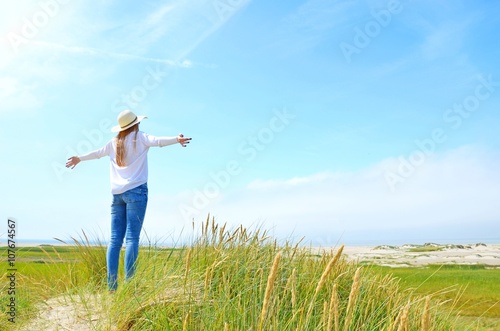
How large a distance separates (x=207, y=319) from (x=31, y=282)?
3.96m

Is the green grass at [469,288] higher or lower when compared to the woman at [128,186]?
lower

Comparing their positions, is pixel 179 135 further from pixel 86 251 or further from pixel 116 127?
pixel 86 251

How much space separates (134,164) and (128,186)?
302 millimetres

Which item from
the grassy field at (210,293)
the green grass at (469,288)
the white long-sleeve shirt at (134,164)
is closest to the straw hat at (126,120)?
the white long-sleeve shirt at (134,164)

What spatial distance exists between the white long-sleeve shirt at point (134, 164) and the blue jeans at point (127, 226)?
9cm

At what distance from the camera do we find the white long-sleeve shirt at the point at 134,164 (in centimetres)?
558

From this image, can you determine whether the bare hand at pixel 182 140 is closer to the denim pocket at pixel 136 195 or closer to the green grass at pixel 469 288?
the denim pocket at pixel 136 195

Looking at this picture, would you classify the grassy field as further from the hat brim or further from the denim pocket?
the hat brim

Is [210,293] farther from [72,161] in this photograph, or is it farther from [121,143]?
[72,161]

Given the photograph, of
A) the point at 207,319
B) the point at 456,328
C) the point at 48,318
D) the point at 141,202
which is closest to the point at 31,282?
the point at 48,318

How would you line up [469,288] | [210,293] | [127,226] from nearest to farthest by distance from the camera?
[210,293] < [127,226] < [469,288]

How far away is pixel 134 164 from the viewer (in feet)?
18.6

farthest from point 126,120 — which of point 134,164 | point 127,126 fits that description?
point 134,164

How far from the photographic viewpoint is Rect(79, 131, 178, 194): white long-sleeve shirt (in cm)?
558
